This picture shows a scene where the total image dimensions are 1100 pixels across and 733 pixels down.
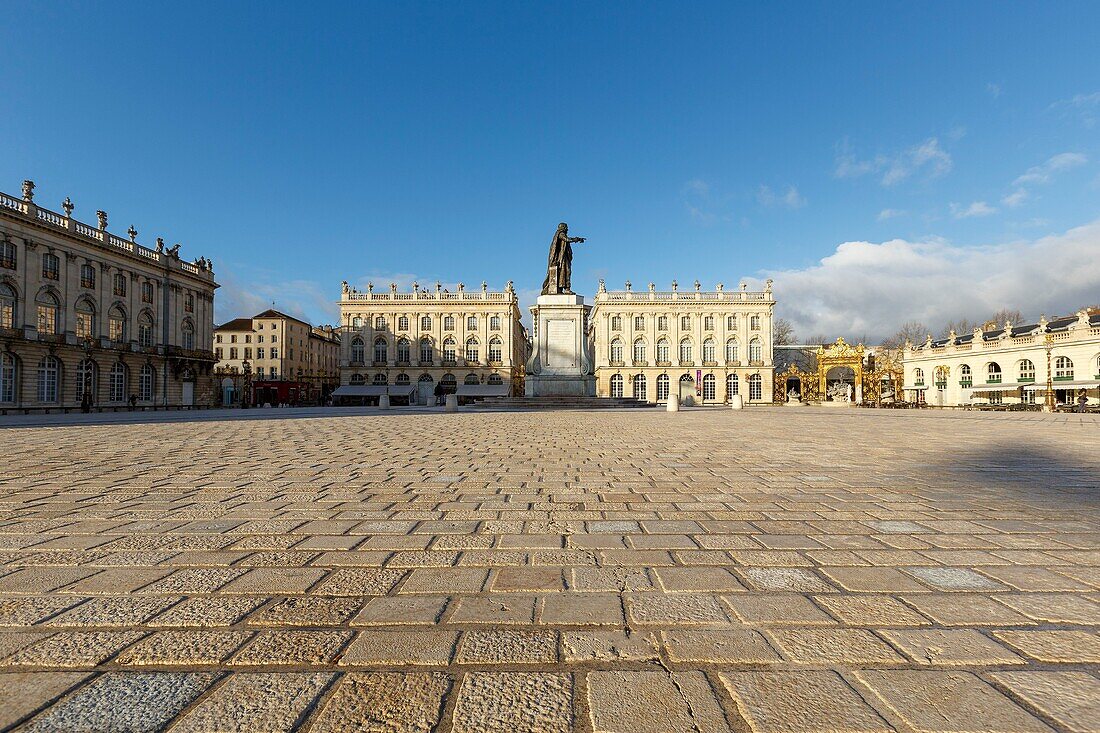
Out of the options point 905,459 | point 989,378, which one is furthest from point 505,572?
point 989,378

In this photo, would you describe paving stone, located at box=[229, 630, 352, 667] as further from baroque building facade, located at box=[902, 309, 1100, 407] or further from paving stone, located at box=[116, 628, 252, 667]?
baroque building facade, located at box=[902, 309, 1100, 407]

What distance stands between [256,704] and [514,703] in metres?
0.91

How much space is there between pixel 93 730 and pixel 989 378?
2355 inches

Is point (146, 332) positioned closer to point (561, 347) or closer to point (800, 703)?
point (561, 347)

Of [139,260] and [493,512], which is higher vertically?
[139,260]

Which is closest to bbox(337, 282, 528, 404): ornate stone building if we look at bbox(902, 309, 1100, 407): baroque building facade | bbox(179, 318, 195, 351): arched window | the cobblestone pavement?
bbox(179, 318, 195, 351): arched window

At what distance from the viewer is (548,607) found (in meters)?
2.63

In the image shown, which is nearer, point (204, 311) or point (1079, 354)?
point (1079, 354)

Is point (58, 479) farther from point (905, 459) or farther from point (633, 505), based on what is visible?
point (905, 459)

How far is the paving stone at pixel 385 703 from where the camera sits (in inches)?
66.6

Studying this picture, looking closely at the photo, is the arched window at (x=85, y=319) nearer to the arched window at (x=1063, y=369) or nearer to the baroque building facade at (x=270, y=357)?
the baroque building facade at (x=270, y=357)

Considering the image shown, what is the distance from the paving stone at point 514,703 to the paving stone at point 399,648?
9.4 inches

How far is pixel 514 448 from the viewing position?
383 inches

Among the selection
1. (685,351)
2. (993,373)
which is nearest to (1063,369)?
(993,373)
